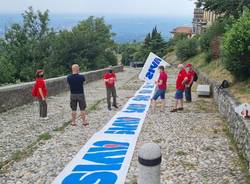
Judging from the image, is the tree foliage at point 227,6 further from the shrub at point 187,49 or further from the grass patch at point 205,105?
the shrub at point 187,49

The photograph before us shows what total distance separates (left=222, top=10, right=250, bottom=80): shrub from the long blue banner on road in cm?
432

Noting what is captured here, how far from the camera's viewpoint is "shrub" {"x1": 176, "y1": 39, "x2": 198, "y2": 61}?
149ft

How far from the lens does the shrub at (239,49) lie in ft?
47.2

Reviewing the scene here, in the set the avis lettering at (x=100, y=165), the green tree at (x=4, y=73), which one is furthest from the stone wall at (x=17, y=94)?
the green tree at (x=4, y=73)

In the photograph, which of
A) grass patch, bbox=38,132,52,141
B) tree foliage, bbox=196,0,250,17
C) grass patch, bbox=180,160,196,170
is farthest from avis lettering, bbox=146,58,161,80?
grass patch, bbox=180,160,196,170

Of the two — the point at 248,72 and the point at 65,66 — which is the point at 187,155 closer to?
the point at 248,72

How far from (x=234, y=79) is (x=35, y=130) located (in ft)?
28.7

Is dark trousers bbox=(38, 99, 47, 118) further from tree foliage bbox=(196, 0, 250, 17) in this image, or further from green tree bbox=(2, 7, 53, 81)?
green tree bbox=(2, 7, 53, 81)

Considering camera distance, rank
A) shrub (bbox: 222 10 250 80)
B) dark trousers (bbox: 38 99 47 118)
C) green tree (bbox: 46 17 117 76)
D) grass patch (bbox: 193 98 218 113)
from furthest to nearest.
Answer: green tree (bbox: 46 17 117 76)
grass patch (bbox: 193 98 218 113)
shrub (bbox: 222 10 250 80)
dark trousers (bbox: 38 99 47 118)

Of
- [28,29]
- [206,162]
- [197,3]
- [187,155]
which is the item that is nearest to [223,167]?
[206,162]

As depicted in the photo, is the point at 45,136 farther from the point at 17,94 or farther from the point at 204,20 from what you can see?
the point at 204,20

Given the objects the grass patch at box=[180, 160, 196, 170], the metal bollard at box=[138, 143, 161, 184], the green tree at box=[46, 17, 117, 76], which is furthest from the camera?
the green tree at box=[46, 17, 117, 76]

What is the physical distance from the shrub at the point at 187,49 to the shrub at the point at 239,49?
98.0ft

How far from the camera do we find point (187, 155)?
885cm
